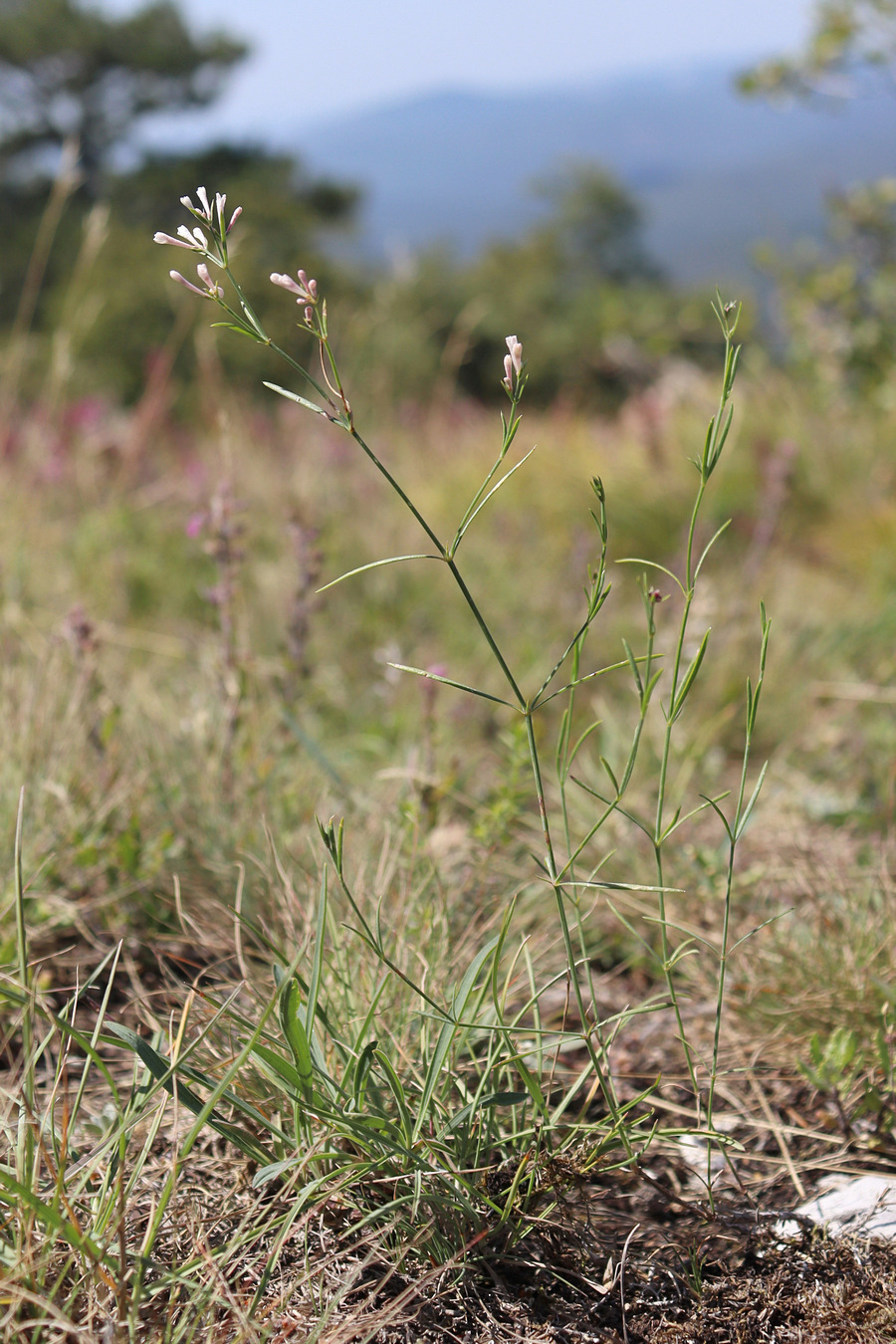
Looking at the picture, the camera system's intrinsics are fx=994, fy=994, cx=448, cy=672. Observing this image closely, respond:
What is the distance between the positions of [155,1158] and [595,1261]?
53 cm

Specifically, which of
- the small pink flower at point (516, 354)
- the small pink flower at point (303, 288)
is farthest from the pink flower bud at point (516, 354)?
the small pink flower at point (303, 288)

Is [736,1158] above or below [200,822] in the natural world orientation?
below

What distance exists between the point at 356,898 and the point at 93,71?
1287 inches

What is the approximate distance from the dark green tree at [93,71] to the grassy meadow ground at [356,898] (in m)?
27.3

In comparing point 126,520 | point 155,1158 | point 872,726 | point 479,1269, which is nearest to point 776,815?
point 872,726

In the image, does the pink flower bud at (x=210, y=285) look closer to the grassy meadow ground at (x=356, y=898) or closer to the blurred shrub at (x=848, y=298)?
the grassy meadow ground at (x=356, y=898)

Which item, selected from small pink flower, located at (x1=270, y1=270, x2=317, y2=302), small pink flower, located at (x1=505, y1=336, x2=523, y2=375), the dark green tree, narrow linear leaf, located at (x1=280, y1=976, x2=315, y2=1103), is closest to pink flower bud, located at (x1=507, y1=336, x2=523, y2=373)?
small pink flower, located at (x1=505, y1=336, x2=523, y2=375)

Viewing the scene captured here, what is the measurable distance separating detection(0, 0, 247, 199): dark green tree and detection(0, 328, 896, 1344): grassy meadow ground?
27308 mm

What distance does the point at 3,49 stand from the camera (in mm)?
26359

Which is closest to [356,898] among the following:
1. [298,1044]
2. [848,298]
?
[298,1044]

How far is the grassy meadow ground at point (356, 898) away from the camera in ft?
3.39

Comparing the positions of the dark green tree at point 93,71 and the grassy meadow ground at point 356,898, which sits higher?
the dark green tree at point 93,71

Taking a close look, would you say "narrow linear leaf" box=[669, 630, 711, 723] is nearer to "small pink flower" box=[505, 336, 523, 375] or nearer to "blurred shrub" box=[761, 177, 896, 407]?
"small pink flower" box=[505, 336, 523, 375]

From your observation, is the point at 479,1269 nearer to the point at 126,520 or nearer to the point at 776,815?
the point at 776,815
